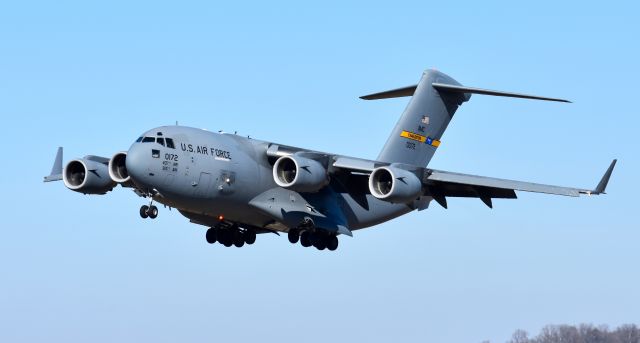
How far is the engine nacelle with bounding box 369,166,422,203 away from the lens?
21.6 metres

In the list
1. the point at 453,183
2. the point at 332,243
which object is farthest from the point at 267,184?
the point at 453,183

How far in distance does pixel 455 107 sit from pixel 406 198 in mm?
4716

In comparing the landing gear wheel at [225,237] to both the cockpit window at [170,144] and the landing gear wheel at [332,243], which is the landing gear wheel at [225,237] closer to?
the landing gear wheel at [332,243]

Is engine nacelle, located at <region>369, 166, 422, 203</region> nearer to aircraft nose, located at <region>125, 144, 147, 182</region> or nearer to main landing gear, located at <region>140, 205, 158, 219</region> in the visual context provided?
main landing gear, located at <region>140, 205, 158, 219</region>

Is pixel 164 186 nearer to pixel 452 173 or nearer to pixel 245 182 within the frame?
pixel 245 182

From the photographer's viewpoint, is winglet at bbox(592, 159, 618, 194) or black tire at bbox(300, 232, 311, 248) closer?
winglet at bbox(592, 159, 618, 194)

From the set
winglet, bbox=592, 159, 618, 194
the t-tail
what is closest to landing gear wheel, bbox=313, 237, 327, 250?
the t-tail

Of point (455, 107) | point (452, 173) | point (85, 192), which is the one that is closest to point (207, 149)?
point (85, 192)

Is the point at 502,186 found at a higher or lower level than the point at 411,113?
lower

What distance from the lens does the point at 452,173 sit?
22.5 m

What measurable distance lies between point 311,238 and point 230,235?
1.69m

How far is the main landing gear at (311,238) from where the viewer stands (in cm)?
2303

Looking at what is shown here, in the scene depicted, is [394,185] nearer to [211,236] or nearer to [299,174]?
[299,174]

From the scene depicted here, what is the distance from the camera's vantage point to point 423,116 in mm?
25422
